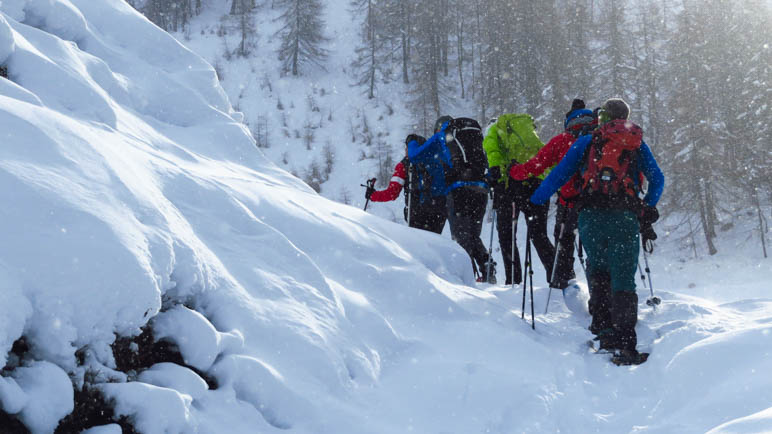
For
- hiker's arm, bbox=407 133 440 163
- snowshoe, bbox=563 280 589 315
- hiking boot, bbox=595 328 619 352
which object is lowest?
hiking boot, bbox=595 328 619 352

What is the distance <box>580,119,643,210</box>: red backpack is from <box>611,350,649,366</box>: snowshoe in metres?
1.19

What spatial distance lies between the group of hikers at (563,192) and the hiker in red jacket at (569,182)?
0.01 meters

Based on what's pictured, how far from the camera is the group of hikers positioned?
4.45 m

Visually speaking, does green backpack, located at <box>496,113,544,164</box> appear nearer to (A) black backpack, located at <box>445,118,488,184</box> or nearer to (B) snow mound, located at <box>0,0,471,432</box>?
(A) black backpack, located at <box>445,118,488,184</box>

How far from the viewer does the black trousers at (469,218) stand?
23.1 feet

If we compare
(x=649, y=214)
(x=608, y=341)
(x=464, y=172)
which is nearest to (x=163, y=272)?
(x=608, y=341)

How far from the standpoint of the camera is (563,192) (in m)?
5.63

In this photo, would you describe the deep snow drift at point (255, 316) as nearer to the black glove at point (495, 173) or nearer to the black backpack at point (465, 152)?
the black glove at point (495, 173)

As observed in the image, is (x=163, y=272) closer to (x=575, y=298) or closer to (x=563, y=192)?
(x=563, y=192)

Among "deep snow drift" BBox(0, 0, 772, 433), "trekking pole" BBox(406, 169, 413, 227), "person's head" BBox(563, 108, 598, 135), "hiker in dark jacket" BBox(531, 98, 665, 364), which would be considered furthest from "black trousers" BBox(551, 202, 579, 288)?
"trekking pole" BBox(406, 169, 413, 227)

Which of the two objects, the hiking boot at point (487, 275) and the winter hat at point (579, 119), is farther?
the hiking boot at point (487, 275)

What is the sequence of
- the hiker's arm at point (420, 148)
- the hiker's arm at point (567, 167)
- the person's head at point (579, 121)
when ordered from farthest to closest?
1. the hiker's arm at point (420, 148)
2. the person's head at point (579, 121)
3. the hiker's arm at point (567, 167)

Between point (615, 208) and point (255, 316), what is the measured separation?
10.1 feet

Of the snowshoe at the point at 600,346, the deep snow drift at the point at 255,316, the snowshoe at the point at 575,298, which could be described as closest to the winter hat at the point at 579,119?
the snowshoe at the point at 575,298
